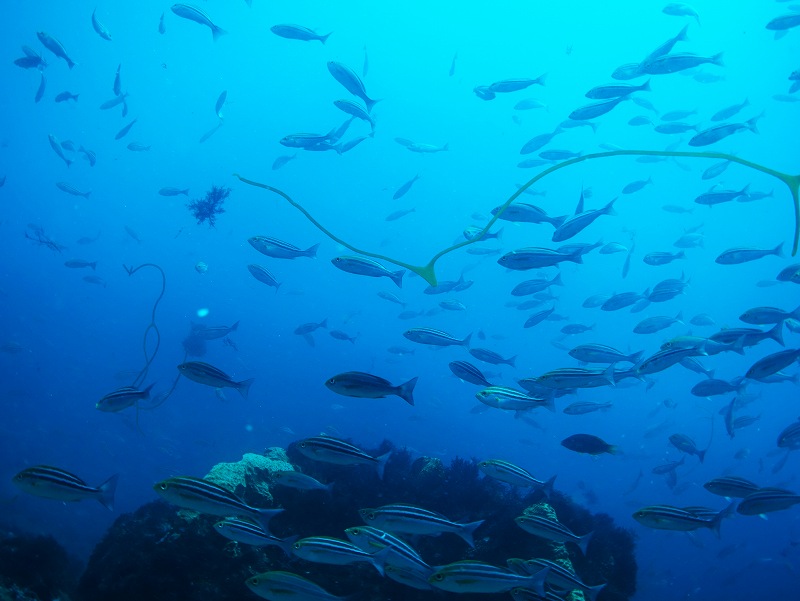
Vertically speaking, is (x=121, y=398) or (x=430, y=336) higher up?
(x=430, y=336)

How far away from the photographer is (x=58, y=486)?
4238 millimetres

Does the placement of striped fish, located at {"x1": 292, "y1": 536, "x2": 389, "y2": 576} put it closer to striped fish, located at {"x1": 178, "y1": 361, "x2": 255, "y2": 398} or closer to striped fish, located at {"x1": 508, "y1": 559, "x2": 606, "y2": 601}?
striped fish, located at {"x1": 508, "y1": 559, "x2": 606, "y2": 601}

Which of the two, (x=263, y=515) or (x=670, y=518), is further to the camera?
(x=670, y=518)

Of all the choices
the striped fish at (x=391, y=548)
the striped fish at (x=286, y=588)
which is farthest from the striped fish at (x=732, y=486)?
the striped fish at (x=286, y=588)

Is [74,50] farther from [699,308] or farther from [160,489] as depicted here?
[699,308]

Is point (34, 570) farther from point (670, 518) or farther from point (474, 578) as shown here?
point (670, 518)

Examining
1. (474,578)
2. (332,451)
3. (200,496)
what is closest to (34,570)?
(200,496)

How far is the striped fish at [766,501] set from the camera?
18.6ft

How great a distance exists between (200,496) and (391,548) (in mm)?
1850

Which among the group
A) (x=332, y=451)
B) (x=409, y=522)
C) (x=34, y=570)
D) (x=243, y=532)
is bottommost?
(x=34, y=570)

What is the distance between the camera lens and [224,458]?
85.0 feet

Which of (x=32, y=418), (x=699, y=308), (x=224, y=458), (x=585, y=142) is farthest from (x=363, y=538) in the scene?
(x=699, y=308)

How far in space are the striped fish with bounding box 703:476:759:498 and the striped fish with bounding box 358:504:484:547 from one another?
13.8 ft

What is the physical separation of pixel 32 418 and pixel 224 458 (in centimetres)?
1364
